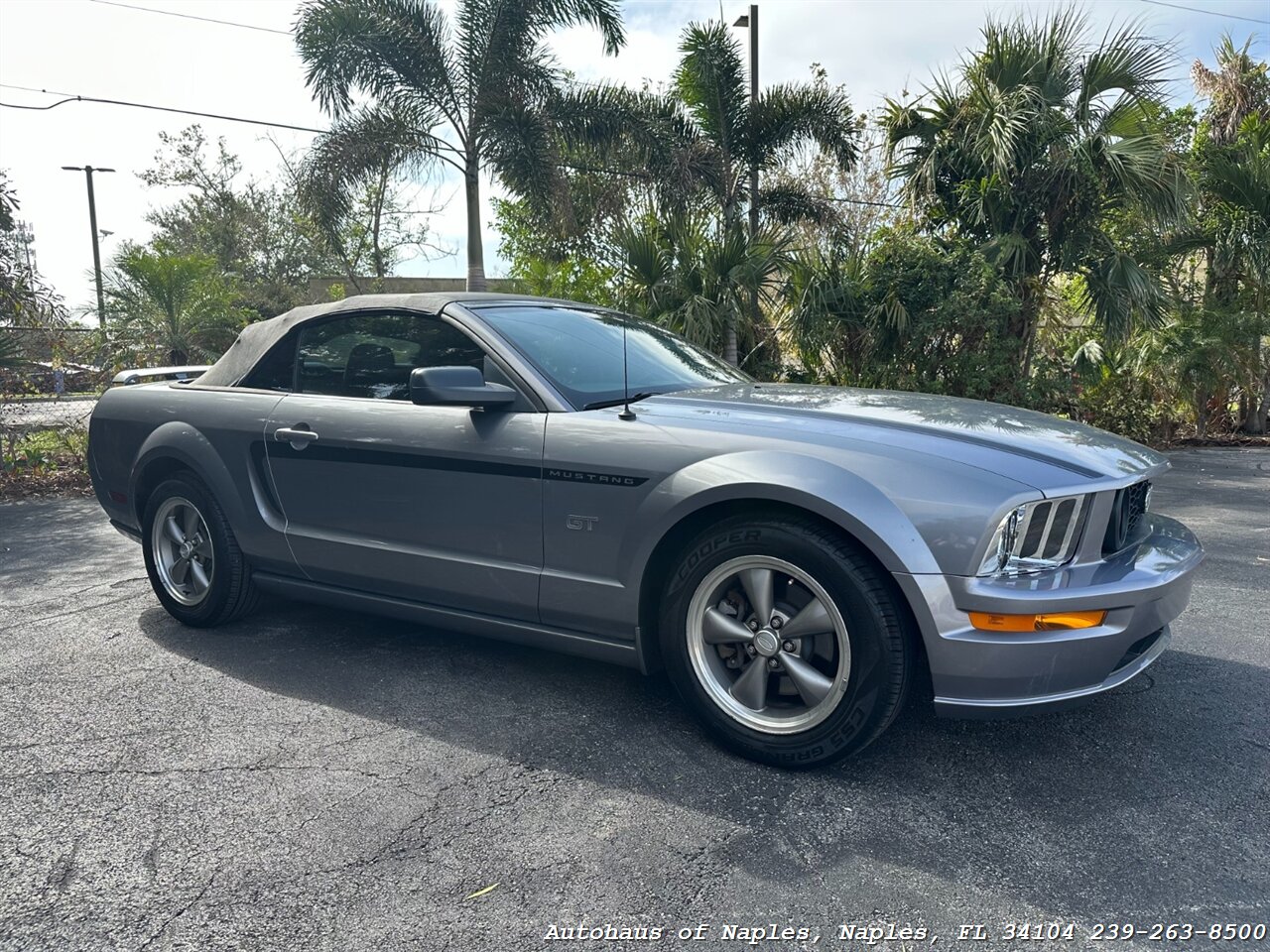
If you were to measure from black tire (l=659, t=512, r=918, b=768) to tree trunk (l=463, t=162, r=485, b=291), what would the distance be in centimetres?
1223

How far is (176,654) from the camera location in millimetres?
4215

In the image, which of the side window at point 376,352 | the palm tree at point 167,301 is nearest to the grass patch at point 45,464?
the palm tree at point 167,301

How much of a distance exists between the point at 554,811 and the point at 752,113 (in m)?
14.0

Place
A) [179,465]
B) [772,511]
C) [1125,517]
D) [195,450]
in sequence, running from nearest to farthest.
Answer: [772,511], [1125,517], [195,450], [179,465]

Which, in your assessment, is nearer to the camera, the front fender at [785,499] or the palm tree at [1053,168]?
the front fender at [785,499]

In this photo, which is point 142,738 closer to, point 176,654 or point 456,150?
point 176,654

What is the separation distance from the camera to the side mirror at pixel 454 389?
3305 mm

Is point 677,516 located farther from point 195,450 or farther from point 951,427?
point 195,450

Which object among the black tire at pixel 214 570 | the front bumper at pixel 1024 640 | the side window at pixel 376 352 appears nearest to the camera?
the front bumper at pixel 1024 640

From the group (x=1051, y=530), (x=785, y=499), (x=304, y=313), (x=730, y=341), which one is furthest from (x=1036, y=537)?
(x=730, y=341)

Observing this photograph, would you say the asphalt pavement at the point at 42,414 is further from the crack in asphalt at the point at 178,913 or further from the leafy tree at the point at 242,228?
the leafy tree at the point at 242,228

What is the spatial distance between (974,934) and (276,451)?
10.5 feet

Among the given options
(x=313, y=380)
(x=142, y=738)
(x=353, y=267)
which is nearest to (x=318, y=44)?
(x=313, y=380)

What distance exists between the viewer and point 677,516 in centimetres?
306
